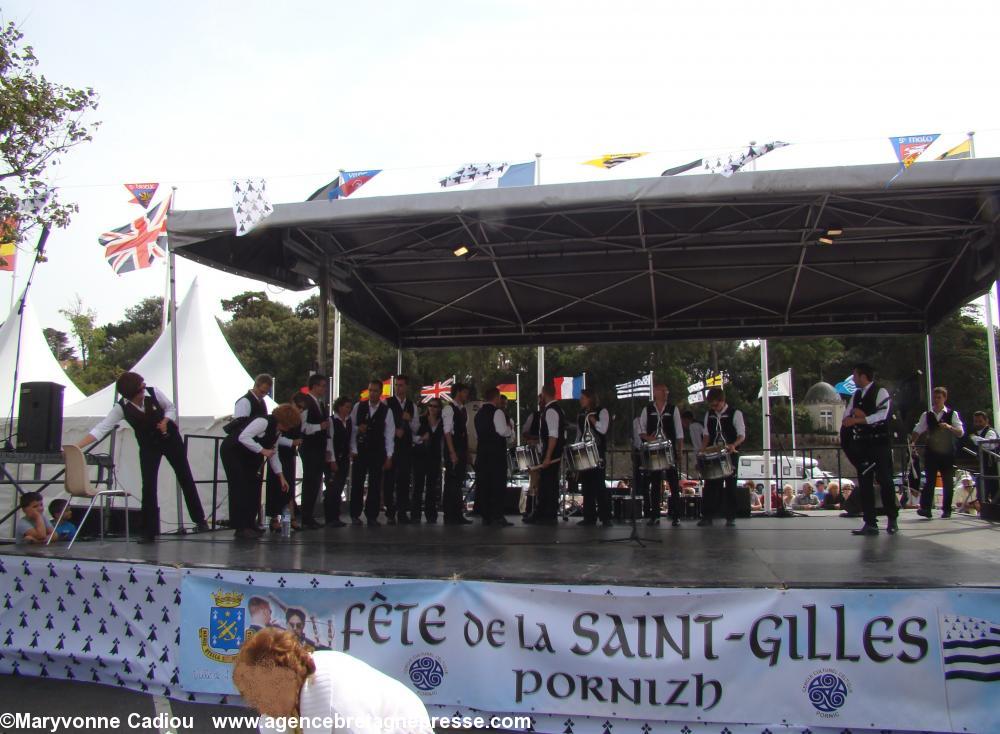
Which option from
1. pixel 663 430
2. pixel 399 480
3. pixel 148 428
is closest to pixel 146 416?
pixel 148 428

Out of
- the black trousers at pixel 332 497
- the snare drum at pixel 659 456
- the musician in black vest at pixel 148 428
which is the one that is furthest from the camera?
the black trousers at pixel 332 497

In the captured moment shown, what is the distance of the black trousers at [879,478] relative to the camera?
25.9 feet

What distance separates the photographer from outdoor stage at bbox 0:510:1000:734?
14.0ft

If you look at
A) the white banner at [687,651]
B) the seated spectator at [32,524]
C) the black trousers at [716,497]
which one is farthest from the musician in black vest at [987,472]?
the seated spectator at [32,524]

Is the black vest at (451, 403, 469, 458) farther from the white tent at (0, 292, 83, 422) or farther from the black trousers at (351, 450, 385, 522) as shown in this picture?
the white tent at (0, 292, 83, 422)

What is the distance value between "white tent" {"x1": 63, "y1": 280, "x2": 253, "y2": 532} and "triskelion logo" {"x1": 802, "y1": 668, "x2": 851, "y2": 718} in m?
11.8

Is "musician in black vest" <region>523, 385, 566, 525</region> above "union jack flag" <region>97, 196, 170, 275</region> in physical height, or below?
below

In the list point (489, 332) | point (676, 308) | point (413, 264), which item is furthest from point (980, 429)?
point (413, 264)

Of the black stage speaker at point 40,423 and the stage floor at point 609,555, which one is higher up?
the black stage speaker at point 40,423

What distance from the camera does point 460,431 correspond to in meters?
10.3

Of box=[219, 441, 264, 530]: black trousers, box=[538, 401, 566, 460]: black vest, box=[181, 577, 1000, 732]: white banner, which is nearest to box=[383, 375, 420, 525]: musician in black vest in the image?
box=[538, 401, 566, 460]: black vest

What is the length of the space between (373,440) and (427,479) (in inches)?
55.6

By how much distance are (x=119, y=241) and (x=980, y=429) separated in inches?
778

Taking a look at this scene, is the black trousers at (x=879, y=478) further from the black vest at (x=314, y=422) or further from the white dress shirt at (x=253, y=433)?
the white dress shirt at (x=253, y=433)
